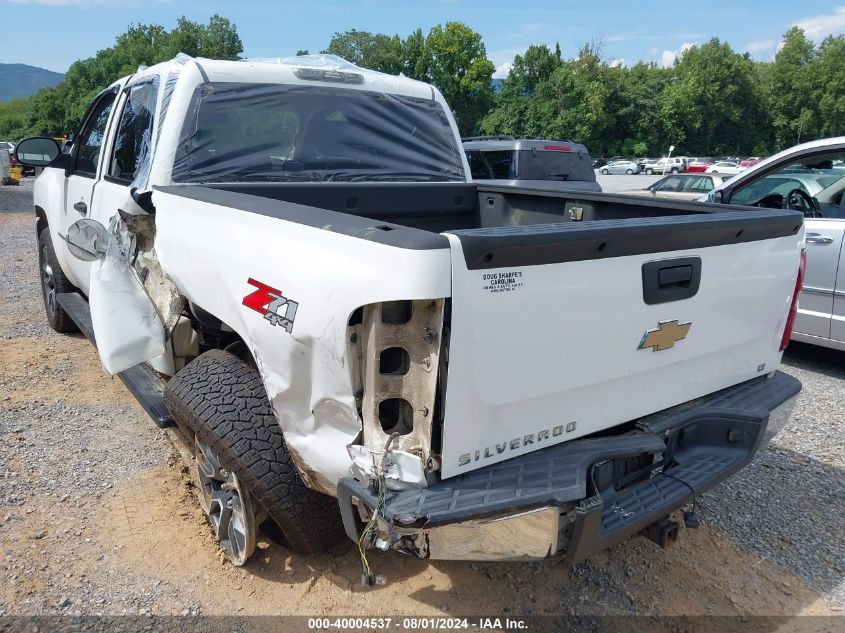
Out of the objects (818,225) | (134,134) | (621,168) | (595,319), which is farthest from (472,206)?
(621,168)

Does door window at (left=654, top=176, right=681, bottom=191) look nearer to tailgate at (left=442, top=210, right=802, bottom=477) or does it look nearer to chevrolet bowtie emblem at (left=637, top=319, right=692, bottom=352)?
tailgate at (left=442, top=210, right=802, bottom=477)

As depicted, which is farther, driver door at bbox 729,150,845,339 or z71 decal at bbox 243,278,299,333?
driver door at bbox 729,150,845,339

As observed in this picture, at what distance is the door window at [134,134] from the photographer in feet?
12.3

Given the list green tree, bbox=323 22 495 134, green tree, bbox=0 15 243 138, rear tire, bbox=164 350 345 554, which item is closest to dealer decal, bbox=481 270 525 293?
rear tire, bbox=164 350 345 554

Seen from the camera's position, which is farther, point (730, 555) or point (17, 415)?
point (17, 415)

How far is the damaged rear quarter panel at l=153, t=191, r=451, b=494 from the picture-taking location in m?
1.87

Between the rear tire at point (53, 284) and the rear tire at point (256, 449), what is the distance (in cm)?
335

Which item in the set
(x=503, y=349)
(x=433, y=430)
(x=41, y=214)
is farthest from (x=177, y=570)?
(x=41, y=214)

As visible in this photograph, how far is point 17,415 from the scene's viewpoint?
432 cm

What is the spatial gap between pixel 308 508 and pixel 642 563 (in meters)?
1.57

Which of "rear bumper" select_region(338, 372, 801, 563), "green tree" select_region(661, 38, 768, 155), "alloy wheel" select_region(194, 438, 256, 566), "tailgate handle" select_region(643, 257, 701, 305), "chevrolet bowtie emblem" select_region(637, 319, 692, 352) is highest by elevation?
"green tree" select_region(661, 38, 768, 155)

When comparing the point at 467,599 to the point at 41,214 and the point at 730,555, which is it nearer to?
the point at 730,555

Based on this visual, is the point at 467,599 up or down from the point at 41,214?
down

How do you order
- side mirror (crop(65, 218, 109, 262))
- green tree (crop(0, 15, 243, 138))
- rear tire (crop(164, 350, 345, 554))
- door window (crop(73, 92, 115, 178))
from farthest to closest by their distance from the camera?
green tree (crop(0, 15, 243, 138)) < door window (crop(73, 92, 115, 178)) < side mirror (crop(65, 218, 109, 262)) < rear tire (crop(164, 350, 345, 554))
